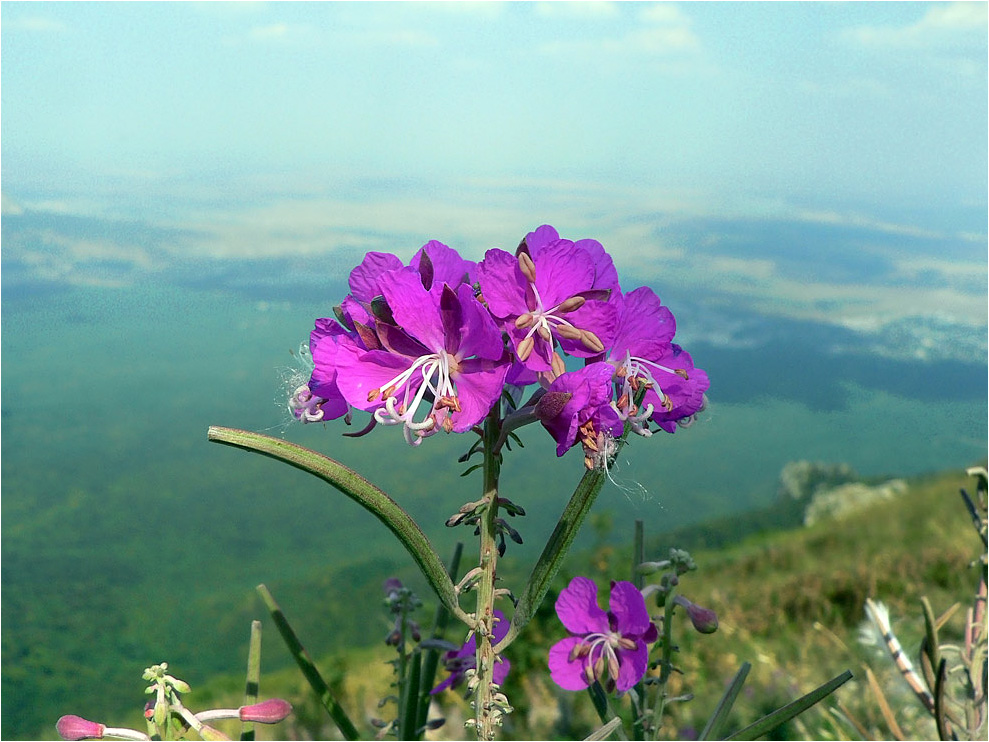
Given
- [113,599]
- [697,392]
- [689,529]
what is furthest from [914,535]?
[113,599]

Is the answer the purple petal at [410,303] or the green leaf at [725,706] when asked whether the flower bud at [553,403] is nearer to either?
the purple petal at [410,303]

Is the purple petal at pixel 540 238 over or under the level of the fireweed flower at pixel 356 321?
over

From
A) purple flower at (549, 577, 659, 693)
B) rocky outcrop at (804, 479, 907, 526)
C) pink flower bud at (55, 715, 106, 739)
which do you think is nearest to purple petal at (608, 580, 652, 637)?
purple flower at (549, 577, 659, 693)

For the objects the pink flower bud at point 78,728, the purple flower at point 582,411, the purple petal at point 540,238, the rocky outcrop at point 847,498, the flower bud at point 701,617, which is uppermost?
the purple petal at point 540,238

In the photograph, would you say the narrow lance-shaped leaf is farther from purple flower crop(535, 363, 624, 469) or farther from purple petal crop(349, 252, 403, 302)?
purple petal crop(349, 252, 403, 302)

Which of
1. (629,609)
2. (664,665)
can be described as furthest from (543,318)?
(664,665)

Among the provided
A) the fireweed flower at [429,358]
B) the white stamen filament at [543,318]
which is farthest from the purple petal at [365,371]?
the white stamen filament at [543,318]
